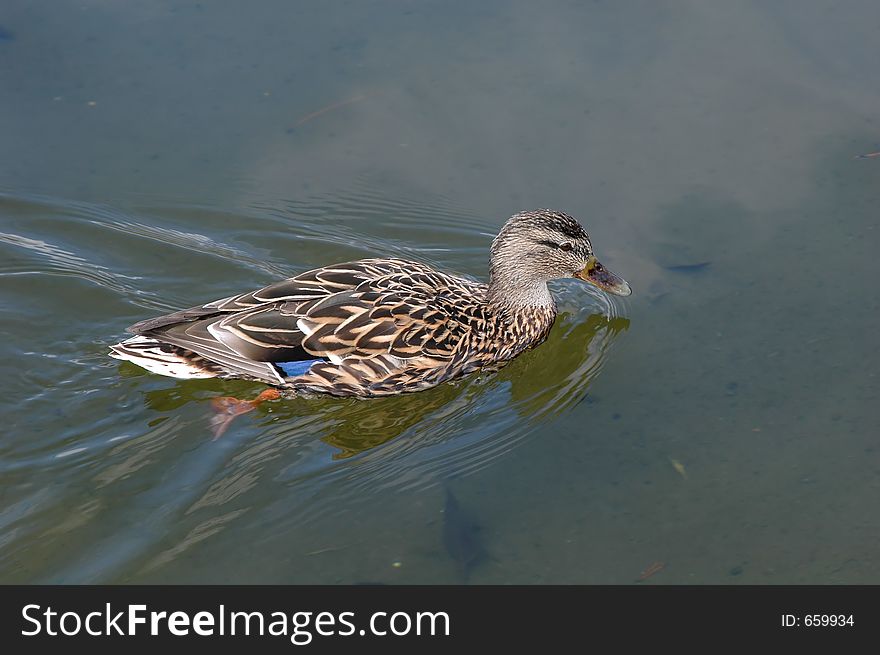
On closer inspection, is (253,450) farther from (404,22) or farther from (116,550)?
(404,22)

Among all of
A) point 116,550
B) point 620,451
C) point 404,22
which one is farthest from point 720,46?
point 116,550

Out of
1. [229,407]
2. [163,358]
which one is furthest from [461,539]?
[163,358]

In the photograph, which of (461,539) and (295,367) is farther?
(295,367)

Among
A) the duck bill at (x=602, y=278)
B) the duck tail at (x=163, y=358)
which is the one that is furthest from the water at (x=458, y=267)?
the duck bill at (x=602, y=278)

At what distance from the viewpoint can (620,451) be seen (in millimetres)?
7418

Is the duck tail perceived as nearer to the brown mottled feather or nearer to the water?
the brown mottled feather

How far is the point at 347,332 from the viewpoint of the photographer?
795 centimetres

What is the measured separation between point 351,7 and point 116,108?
104 inches

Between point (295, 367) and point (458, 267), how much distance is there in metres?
2.23

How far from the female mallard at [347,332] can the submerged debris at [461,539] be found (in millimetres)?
1363

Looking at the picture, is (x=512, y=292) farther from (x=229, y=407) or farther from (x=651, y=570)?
(x=651, y=570)

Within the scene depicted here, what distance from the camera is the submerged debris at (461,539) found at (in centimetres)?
662

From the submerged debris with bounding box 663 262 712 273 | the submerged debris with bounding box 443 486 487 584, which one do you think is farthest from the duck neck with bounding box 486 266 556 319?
the submerged debris with bounding box 443 486 487 584

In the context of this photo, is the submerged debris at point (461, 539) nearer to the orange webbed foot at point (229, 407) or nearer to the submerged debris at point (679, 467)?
the submerged debris at point (679, 467)
